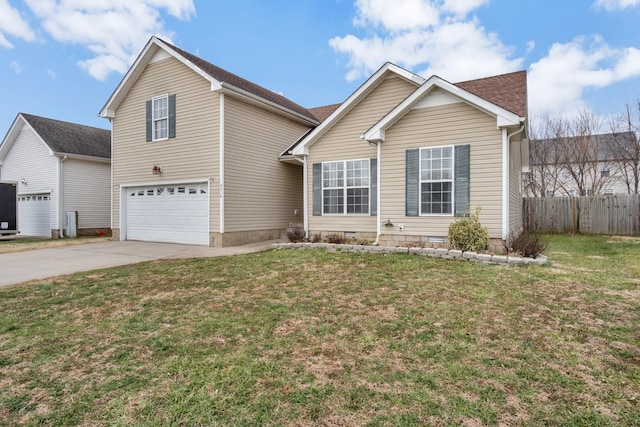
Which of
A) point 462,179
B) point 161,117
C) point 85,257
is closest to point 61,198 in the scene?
point 161,117

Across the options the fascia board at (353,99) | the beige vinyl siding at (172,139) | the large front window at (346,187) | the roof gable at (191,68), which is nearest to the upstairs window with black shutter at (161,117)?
the beige vinyl siding at (172,139)

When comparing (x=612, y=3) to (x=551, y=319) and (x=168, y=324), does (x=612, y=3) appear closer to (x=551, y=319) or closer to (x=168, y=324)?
(x=551, y=319)

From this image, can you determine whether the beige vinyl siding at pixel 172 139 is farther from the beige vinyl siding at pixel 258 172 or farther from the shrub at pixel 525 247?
the shrub at pixel 525 247

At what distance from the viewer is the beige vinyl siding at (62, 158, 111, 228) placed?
17.0 metres

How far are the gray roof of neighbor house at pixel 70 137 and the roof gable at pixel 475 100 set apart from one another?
613 inches

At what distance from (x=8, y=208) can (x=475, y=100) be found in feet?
66.4

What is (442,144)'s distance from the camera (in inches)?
360

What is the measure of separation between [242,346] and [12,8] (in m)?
18.0

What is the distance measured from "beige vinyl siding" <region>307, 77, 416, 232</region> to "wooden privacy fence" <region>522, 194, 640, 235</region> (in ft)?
32.7

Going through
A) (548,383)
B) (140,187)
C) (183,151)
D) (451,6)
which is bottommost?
(548,383)

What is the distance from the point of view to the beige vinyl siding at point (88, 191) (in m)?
17.0

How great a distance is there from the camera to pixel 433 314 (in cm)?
441

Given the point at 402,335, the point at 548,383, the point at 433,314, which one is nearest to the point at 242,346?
the point at 402,335

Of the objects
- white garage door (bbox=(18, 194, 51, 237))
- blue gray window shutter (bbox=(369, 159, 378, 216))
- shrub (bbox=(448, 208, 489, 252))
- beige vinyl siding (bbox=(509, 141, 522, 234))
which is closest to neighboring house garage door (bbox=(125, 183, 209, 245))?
blue gray window shutter (bbox=(369, 159, 378, 216))
